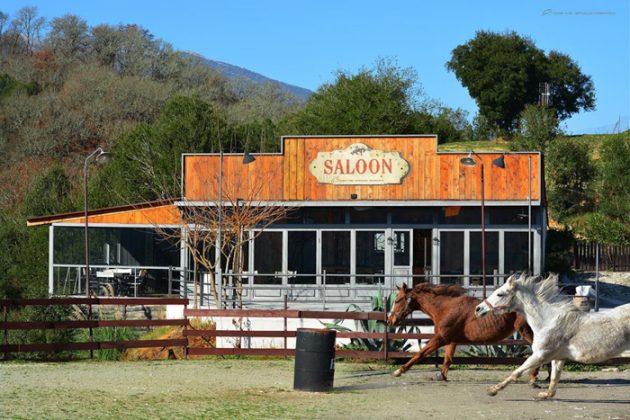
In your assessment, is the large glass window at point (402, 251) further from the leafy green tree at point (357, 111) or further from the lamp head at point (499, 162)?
the leafy green tree at point (357, 111)

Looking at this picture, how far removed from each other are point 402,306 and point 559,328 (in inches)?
138

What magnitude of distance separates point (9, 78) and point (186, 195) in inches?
1969

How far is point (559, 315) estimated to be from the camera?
43.1ft

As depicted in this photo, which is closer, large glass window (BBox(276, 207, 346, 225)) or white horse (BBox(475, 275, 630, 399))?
white horse (BBox(475, 275, 630, 399))

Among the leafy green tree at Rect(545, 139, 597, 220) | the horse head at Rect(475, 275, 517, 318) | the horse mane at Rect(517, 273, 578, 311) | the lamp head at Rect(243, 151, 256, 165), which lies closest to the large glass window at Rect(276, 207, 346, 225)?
the lamp head at Rect(243, 151, 256, 165)

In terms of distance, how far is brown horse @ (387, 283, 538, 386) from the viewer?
50.2ft

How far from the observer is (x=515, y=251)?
99.4 ft

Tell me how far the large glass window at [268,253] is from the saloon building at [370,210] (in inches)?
1.2

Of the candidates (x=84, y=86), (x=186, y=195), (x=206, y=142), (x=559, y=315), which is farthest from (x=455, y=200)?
(x=84, y=86)

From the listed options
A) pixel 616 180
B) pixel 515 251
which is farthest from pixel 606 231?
pixel 515 251

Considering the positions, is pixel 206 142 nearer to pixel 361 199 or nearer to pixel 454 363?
pixel 361 199

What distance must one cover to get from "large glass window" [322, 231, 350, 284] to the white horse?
16962mm

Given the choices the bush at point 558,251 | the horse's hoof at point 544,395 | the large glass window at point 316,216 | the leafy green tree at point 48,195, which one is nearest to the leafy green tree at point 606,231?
the bush at point 558,251

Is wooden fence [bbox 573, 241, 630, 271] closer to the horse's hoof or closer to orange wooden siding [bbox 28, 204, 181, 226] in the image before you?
orange wooden siding [bbox 28, 204, 181, 226]
